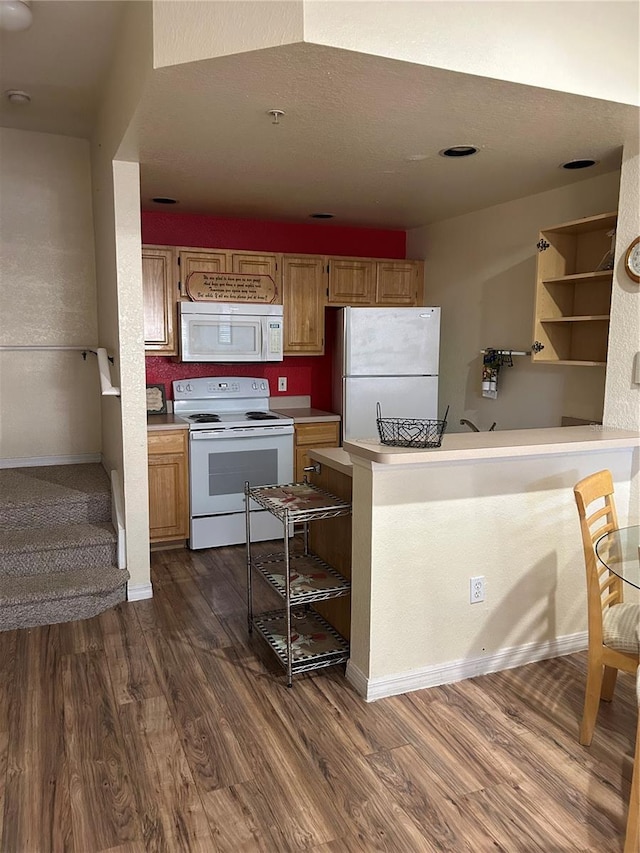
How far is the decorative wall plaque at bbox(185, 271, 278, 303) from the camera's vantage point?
176 inches

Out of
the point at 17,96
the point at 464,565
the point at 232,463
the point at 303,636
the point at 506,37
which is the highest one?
the point at 17,96

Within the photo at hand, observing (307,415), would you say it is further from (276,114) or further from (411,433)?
(276,114)

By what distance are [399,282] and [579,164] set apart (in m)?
1.97

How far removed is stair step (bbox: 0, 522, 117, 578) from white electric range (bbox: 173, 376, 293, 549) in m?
0.73

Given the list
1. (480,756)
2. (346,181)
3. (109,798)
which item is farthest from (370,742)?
(346,181)

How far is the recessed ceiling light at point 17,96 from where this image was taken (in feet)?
10.7

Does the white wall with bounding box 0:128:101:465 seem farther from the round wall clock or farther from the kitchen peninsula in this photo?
the round wall clock

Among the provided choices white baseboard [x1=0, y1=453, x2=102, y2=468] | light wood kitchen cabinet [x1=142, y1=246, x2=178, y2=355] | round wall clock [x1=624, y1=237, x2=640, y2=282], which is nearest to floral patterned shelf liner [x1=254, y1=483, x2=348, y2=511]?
round wall clock [x1=624, y1=237, x2=640, y2=282]

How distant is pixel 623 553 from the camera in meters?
2.10

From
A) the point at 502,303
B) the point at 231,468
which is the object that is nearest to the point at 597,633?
the point at 502,303

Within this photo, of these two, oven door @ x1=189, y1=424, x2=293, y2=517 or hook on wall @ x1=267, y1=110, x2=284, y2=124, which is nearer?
hook on wall @ x1=267, y1=110, x2=284, y2=124

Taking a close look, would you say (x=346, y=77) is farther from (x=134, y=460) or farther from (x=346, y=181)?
(x=134, y=460)

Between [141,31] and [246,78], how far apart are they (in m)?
0.44

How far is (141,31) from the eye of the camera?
88.8 inches
